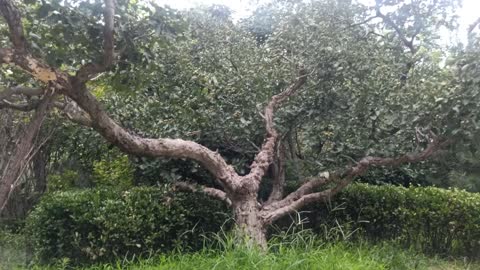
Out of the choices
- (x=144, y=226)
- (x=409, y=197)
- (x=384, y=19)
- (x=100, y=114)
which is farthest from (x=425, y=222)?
(x=100, y=114)

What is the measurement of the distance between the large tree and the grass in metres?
0.28

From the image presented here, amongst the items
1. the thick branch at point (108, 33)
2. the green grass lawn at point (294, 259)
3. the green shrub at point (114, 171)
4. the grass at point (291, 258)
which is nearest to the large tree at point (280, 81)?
the thick branch at point (108, 33)

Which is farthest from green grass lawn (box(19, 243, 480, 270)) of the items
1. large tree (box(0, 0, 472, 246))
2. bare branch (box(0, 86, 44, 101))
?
bare branch (box(0, 86, 44, 101))

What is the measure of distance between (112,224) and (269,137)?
1.79m

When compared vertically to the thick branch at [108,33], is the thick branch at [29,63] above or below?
below

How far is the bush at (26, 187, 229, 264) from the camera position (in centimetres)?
509

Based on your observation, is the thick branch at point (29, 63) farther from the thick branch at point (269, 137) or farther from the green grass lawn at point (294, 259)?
the thick branch at point (269, 137)

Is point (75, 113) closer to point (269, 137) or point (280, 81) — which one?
point (269, 137)

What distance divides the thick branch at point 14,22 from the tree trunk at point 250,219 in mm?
2327

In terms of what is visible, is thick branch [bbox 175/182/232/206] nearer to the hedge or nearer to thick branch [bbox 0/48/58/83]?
the hedge

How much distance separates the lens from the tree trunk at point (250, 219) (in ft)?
15.0

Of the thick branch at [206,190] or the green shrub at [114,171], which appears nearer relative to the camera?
the thick branch at [206,190]

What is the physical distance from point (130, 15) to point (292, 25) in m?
2.61

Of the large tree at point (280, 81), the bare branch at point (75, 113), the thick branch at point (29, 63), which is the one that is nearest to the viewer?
the thick branch at point (29, 63)
